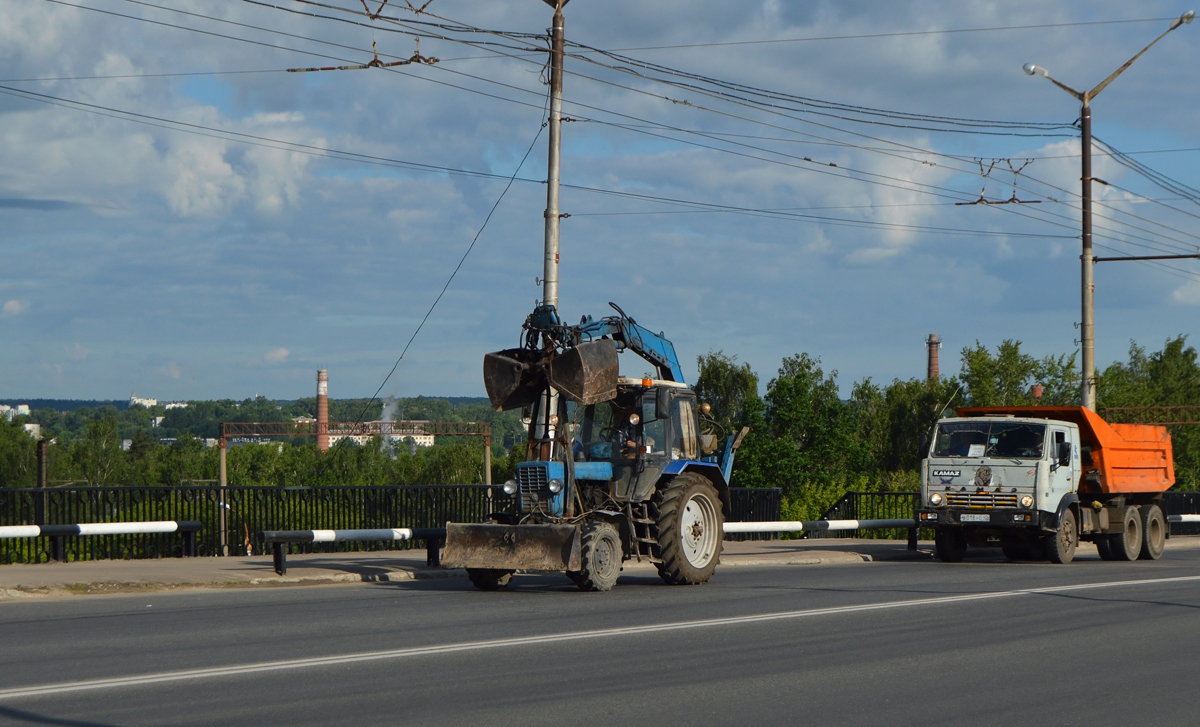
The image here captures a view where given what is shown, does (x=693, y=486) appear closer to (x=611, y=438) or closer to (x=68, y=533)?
(x=611, y=438)

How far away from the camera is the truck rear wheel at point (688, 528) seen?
15.4 metres

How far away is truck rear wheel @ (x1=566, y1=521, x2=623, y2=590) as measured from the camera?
47.0ft

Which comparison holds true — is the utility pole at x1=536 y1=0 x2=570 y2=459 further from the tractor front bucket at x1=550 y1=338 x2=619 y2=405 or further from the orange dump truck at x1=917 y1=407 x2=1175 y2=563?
the orange dump truck at x1=917 y1=407 x2=1175 y2=563

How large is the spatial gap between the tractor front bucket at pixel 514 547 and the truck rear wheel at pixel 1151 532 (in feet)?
47.1

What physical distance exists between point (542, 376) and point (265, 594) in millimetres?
4323

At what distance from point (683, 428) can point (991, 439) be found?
774 cm

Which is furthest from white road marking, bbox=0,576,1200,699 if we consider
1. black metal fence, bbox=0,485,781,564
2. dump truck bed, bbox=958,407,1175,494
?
dump truck bed, bbox=958,407,1175,494

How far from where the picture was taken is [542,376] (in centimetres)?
1555

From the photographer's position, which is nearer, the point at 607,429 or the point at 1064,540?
the point at 607,429

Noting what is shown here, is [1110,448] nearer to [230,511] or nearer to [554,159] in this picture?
[554,159]

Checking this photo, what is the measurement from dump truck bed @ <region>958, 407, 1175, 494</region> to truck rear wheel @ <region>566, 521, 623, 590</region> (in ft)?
30.8

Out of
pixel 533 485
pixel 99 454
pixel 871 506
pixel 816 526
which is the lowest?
pixel 99 454

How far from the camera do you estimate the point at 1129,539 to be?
23.3m

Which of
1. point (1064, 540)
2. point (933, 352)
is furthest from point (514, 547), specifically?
point (933, 352)
